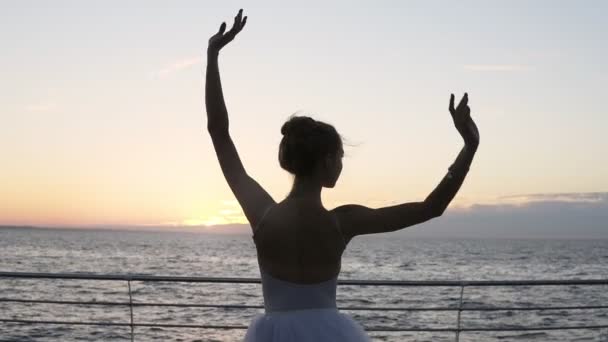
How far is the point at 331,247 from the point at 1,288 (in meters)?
30.8

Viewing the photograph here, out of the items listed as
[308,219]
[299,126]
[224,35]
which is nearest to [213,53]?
[224,35]

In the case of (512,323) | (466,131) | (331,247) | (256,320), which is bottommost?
(512,323)

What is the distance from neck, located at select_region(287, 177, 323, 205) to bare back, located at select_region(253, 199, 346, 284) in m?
0.02

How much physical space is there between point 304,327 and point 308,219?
26 cm

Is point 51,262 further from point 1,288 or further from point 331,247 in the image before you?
point 331,247

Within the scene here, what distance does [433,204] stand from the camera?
1.96 meters

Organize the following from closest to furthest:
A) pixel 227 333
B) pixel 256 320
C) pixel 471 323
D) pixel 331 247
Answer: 1. pixel 331 247
2. pixel 256 320
3. pixel 227 333
4. pixel 471 323

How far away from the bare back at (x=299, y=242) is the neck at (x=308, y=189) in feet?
0.05

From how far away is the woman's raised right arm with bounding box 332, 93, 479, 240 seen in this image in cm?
196

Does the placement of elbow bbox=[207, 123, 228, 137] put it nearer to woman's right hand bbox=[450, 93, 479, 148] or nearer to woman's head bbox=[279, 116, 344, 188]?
woman's head bbox=[279, 116, 344, 188]

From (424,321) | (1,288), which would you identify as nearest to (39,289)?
(1,288)

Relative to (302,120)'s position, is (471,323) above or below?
below

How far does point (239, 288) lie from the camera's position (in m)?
34.4

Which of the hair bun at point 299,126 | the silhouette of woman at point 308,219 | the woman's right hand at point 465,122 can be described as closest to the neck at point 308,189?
the silhouette of woman at point 308,219
